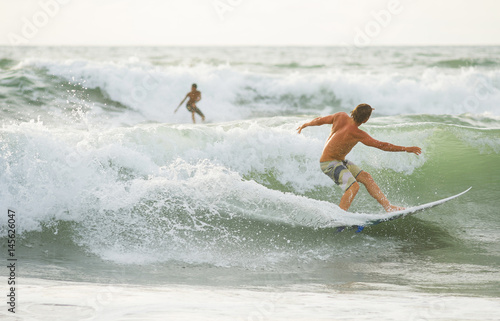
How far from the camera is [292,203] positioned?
6574 millimetres

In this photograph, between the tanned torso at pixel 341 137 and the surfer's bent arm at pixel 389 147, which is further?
the tanned torso at pixel 341 137

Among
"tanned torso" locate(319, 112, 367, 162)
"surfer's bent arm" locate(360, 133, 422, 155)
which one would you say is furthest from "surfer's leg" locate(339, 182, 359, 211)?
"surfer's bent arm" locate(360, 133, 422, 155)

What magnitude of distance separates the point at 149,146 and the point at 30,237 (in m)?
2.69

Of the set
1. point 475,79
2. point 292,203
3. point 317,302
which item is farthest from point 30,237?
point 475,79

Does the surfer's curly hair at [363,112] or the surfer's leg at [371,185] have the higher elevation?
the surfer's curly hair at [363,112]

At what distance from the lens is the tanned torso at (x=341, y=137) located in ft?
19.1

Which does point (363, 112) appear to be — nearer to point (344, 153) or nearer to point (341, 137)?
point (341, 137)

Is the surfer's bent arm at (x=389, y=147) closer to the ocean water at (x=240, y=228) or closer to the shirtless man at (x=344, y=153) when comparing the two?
the shirtless man at (x=344, y=153)

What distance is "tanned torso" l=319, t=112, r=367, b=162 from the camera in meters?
5.82

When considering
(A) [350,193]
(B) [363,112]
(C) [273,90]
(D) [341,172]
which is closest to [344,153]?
(D) [341,172]

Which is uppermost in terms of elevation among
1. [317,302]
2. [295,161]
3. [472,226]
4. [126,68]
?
[126,68]

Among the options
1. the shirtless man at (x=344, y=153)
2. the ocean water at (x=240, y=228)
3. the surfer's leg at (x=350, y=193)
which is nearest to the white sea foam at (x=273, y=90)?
the ocean water at (x=240, y=228)

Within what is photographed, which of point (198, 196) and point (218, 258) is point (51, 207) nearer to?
point (198, 196)

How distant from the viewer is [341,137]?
5.91m
